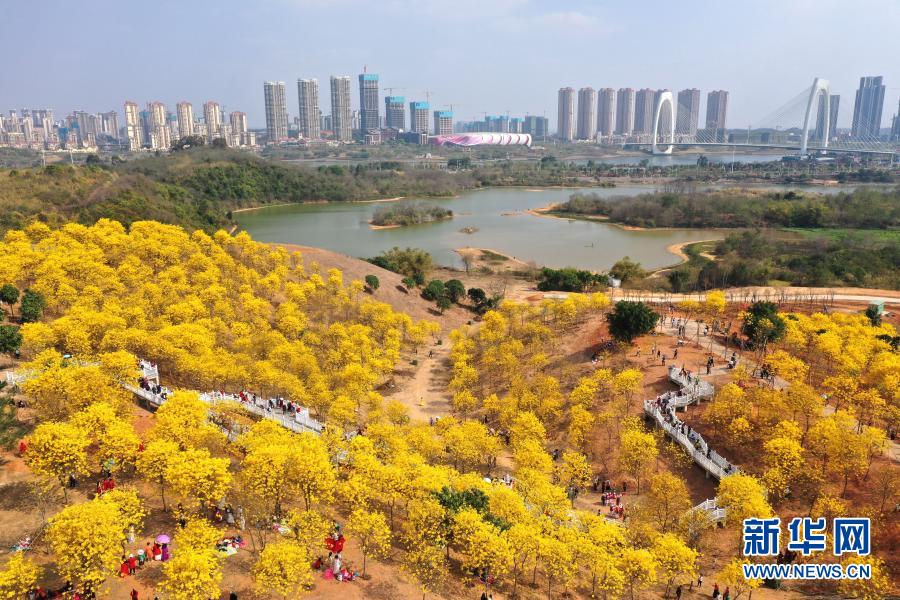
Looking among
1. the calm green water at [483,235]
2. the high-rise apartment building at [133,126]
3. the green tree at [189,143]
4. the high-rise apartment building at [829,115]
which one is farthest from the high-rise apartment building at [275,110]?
the high-rise apartment building at [829,115]

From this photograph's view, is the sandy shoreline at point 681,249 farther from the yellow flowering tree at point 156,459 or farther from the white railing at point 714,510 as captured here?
the yellow flowering tree at point 156,459

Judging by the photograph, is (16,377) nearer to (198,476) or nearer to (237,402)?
→ (237,402)

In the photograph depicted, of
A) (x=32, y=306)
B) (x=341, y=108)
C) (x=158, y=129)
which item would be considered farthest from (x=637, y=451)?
(x=341, y=108)

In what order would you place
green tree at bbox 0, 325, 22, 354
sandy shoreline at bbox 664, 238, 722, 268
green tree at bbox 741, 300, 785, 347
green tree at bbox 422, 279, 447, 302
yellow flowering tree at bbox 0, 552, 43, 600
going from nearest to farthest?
yellow flowering tree at bbox 0, 552, 43, 600
green tree at bbox 0, 325, 22, 354
green tree at bbox 741, 300, 785, 347
green tree at bbox 422, 279, 447, 302
sandy shoreline at bbox 664, 238, 722, 268

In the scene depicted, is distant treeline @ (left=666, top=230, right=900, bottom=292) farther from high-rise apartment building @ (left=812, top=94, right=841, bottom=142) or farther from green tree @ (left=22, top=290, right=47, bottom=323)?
high-rise apartment building @ (left=812, top=94, right=841, bottom=142)

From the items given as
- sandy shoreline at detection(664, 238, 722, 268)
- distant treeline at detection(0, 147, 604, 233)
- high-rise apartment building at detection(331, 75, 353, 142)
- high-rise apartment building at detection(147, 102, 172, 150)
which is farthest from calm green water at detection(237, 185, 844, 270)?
high-rise apartment building at detection(331, 75, 353, 142)

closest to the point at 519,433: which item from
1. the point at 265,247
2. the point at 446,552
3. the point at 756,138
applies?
the point at 446,552
